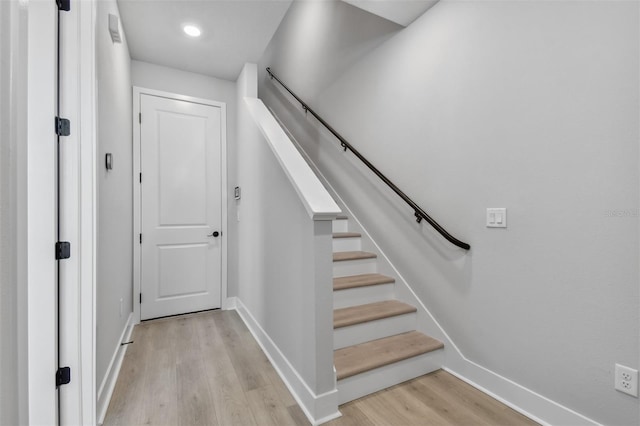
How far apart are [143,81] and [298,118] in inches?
Result: 73.7

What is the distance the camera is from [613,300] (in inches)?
52.6

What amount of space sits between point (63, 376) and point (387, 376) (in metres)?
1.74

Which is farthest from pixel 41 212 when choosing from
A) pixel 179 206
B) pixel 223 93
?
pixel 223 93

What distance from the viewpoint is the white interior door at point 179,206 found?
310cm

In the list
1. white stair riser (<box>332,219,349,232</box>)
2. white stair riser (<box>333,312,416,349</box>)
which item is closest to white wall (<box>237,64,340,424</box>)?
white stair riser (<box>333,312,416,349</box>)

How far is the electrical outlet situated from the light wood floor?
487mm

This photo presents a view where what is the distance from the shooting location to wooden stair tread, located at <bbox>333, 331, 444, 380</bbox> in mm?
1788

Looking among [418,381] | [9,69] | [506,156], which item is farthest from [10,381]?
[506,156]

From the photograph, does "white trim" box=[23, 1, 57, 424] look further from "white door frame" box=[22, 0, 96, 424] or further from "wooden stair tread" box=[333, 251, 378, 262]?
"wooden stair tread" box=[333, 251, 378, 262]

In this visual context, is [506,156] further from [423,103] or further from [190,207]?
[190,207]

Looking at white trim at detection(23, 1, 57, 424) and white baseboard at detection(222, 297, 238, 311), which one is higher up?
white trim at detection(23, 1, 57, 424)

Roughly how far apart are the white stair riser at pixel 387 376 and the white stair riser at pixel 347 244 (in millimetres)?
1138

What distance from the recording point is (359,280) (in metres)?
2.46

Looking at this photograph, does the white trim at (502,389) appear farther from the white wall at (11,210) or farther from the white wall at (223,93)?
the white wall at (11,210)
